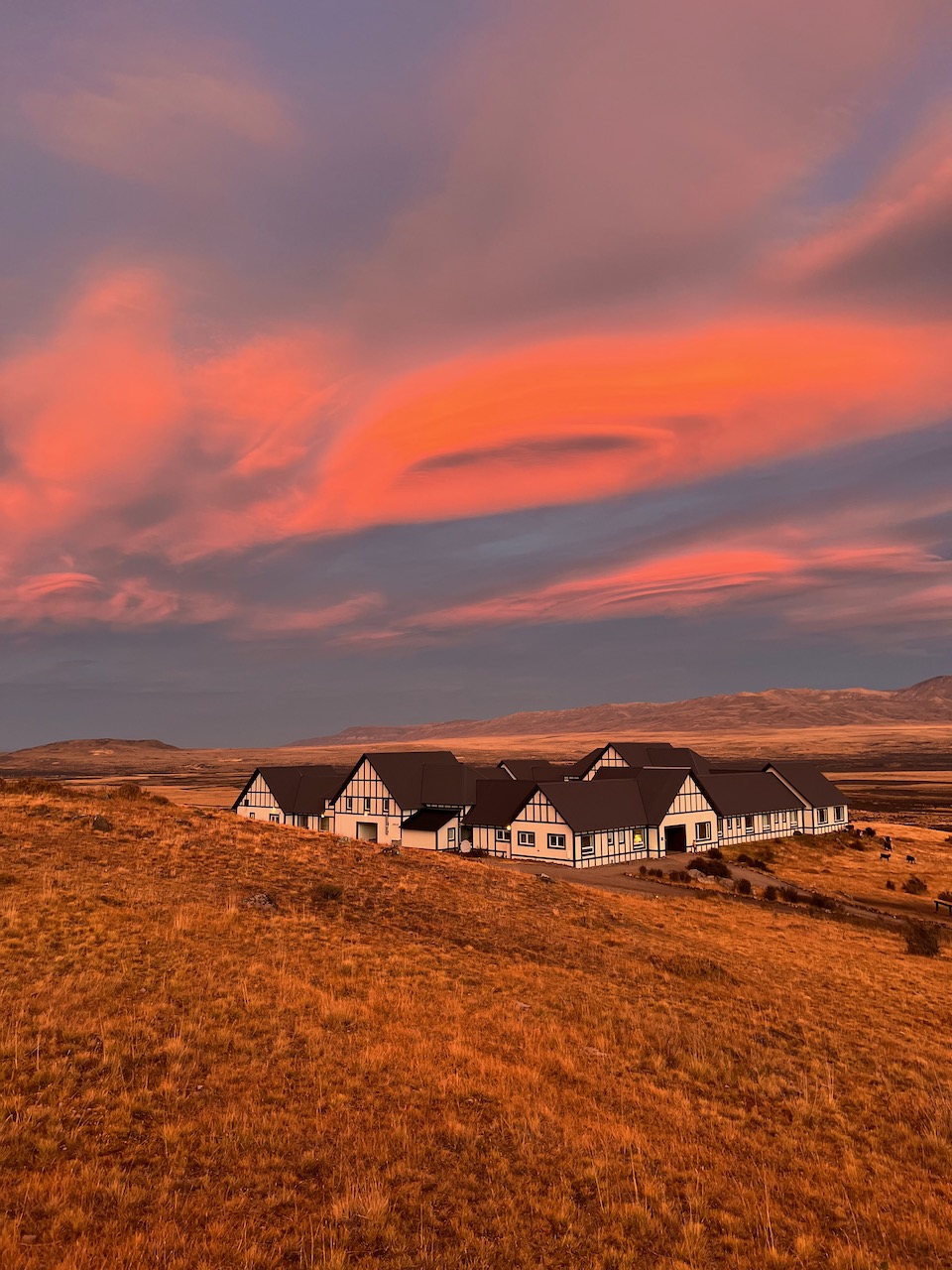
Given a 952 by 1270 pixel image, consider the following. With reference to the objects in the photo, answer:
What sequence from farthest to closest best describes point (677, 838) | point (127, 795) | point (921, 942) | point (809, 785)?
point (809, 785), point (677, 838), point (127, 795), point (921, 942)

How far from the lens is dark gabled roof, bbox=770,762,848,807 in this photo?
82.4 metres

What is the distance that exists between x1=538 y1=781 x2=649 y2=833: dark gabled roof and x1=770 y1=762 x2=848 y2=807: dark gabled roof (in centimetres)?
2760

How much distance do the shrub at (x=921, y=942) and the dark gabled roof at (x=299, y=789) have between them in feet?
177

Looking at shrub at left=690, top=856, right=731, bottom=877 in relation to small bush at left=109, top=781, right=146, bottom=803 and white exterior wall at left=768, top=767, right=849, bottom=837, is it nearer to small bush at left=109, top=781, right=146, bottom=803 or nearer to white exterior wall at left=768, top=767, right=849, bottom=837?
white exterior wall at left=768, top=767, right=849, bottom=837

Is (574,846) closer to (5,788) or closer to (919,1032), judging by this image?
(919,1032)

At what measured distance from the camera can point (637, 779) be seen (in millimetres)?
71938

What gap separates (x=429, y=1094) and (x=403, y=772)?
60301 mm

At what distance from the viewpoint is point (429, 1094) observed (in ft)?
44.1

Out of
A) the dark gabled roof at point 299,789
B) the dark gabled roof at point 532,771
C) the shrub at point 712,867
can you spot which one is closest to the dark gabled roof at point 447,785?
the dark gabled roof at point 299,789

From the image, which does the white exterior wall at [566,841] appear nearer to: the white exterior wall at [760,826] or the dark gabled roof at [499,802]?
the dark gabled roof at [499,802]

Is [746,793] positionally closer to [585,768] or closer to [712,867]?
[585,768]

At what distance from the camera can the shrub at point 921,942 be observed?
3284 centimetres

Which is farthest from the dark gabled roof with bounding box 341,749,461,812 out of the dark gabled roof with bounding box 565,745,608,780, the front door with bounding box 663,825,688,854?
the front door with bounding box 663,825,688,854

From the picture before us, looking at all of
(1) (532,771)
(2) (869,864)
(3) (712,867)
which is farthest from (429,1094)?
(1) (532,771)
